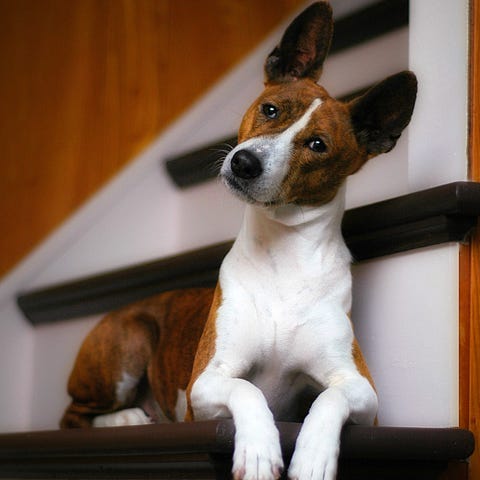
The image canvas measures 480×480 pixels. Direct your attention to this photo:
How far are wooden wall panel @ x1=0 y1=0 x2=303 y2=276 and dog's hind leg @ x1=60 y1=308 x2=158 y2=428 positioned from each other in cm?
73

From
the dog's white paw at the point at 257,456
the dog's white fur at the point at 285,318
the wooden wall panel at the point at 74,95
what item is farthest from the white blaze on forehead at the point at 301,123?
the wooden wall panel at the point at 74,95

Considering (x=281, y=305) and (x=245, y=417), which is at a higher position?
(x=281, y=305)

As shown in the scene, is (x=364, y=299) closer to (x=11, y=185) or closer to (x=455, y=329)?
(x=455, y=329)

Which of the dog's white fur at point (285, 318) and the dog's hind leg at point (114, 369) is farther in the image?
the dog's hind leg at point (114, 369)

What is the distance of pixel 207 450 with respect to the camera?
150 centimetres

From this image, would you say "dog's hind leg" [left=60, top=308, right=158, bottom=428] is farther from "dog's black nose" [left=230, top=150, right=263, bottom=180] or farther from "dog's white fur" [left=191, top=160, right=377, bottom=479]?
"dog's black nose" [left=230, top=150, right=263, bottom=180]

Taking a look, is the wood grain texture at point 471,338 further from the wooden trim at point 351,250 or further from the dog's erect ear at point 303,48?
the dog's erect ear at point 303,48

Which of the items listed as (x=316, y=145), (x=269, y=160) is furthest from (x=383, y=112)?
(x=269, y=160)

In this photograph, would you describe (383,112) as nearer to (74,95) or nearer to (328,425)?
(328,425)

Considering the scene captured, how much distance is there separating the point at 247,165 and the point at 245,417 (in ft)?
1.45

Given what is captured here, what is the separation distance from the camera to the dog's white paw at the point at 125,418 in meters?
2.13

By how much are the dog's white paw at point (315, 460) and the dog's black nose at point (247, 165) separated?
0.47 meters

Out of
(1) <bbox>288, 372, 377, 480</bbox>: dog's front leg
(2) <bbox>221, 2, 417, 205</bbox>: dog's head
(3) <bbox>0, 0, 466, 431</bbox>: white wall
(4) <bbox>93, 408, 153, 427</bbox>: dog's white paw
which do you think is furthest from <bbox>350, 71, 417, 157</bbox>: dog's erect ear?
(4) <bbox>93, 408, 153, 427</bbox>: dog's white paw

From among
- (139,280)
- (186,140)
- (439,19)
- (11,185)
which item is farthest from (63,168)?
(439,19)
